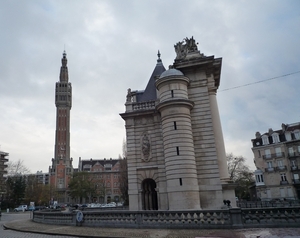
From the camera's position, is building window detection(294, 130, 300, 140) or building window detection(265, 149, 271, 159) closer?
building window detection(294, 130, 300, 140)

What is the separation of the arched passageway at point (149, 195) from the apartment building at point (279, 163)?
3481cm

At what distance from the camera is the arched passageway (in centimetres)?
2436

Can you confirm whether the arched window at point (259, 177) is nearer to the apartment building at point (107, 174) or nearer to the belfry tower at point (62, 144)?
the apartment building at point (107, 174)

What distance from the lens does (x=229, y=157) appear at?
2280 inches

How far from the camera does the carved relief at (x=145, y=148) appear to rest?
966 inches

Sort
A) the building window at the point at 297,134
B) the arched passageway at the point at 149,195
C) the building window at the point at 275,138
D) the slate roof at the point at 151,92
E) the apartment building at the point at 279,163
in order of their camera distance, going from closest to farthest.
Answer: the arched passageway at the point at 149,195 → the slate roof at the point at 151,92 → the apartment building at the point at 279,163 → the building window at the point at 297,134 → the building window at the point at 275,138

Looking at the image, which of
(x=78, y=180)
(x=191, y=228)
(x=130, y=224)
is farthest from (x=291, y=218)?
(x=78, y=180)

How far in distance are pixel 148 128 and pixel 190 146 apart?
535 cm

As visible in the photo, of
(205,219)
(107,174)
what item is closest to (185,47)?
(205,219)

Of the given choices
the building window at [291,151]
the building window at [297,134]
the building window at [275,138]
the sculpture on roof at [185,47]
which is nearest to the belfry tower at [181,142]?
the sculpture on roof at [185,47]

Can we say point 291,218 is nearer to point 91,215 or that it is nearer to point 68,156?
point 91,215

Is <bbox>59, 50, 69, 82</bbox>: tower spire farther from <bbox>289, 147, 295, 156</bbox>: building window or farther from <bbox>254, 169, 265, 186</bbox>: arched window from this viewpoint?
<bbox>289, 147, 295, 156</bbox>: building window

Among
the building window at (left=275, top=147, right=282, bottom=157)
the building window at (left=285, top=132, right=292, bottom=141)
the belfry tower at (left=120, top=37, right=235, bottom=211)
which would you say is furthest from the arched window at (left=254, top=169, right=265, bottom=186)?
the belfry tower at (left=120, top=37, right=235, bottom=211)

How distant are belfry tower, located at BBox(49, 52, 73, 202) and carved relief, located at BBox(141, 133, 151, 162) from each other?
80831 mm
